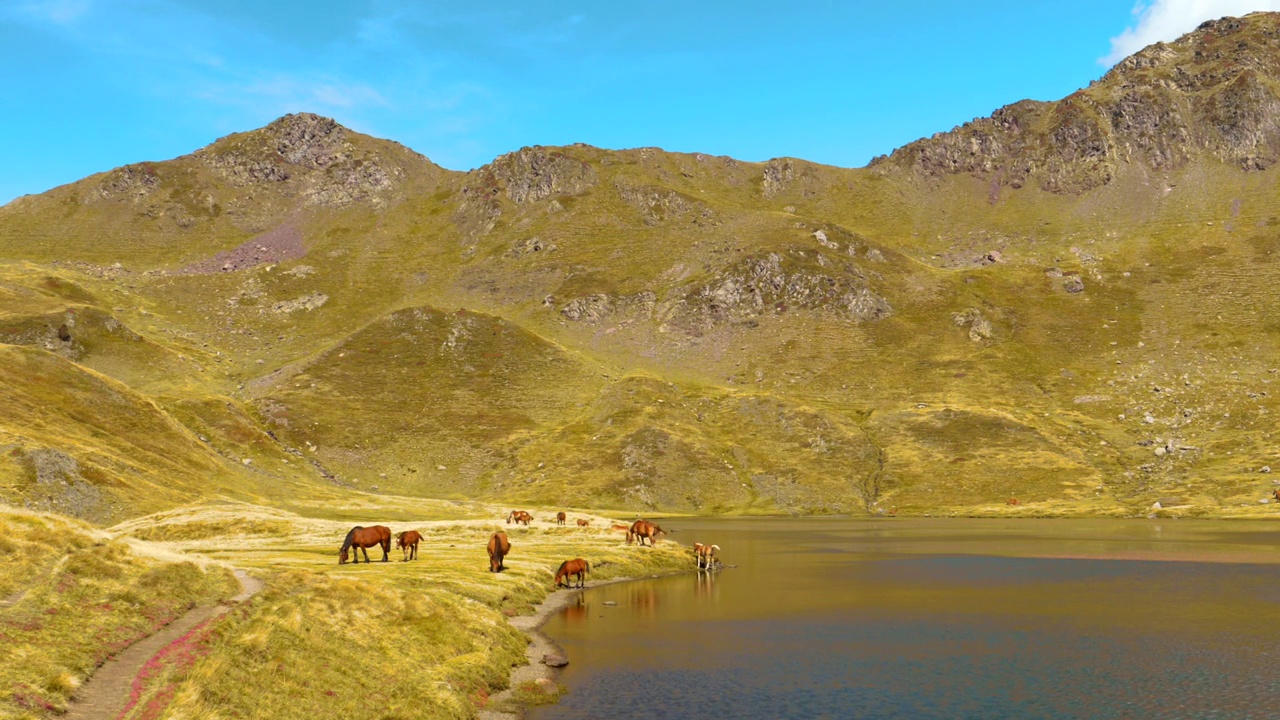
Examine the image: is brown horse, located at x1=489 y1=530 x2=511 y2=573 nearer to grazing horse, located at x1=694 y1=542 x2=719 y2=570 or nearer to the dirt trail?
grazing horse, located at x1=694 y1=542 x2=719 y2=570

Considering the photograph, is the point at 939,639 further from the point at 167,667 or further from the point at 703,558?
the point at 167,667

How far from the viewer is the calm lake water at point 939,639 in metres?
31.0

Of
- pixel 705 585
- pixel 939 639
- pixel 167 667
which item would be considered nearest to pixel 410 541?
pixel 705 585

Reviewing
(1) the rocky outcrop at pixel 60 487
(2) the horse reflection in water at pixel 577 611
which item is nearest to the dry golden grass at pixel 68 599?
(2) the horse reflection in water at pixel 577 611

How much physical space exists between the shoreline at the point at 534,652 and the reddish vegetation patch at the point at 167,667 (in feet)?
34.6

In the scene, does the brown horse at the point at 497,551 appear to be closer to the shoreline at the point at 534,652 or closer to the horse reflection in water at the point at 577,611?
the shoreline at the point at 534,652

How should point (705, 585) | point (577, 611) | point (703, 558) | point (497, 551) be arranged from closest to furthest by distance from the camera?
point (577, 611), point (497, 551), point (705, 585), point (703, 558)

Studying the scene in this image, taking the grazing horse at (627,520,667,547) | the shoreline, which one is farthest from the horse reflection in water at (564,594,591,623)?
the grazing horse at (627,520,667,547)

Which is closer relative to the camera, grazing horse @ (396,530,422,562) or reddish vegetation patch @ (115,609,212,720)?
reddish vegetation patch @ (115,609,212,720)

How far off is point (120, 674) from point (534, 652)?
20.2m

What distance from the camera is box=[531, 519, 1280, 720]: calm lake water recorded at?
31.0 m

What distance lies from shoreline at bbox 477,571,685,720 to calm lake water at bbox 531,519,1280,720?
3.28 feet

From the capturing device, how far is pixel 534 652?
40.6m

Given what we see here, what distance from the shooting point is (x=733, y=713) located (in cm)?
2945
